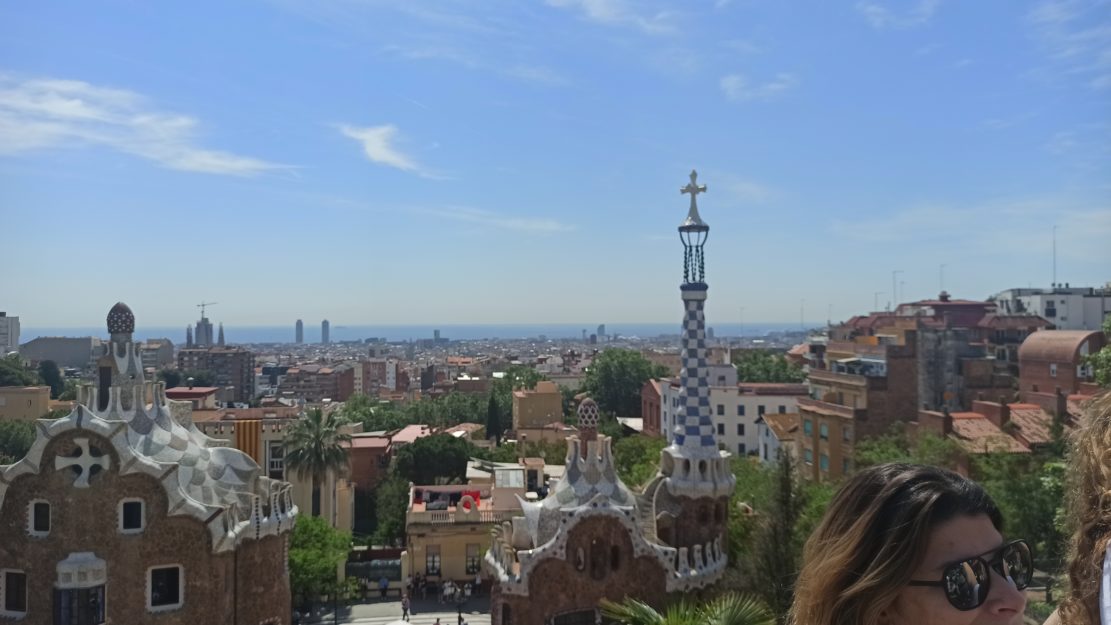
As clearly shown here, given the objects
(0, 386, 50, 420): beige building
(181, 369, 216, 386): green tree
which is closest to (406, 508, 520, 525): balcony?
(0, 386, 50, 420): beige building

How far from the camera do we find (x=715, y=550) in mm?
17734

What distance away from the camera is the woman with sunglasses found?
2.48 m

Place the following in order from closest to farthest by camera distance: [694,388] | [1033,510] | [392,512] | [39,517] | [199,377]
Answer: [39,517] → [694,388] → [1033,510] → [392,512] → [199,377]

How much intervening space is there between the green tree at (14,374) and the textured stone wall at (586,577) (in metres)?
61.3

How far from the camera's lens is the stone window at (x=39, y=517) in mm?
16844

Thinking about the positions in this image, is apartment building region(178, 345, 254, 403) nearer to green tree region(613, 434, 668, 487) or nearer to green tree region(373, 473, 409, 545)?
green tree region(373, 473, 409, 545)

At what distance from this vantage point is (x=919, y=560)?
8.19 ft

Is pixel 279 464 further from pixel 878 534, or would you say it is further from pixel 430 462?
pixel 878 534

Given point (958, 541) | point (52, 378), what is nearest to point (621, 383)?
point (52, 378)

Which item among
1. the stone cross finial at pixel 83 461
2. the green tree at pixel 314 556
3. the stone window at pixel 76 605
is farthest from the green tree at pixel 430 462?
the stone cross finial at pixel 83 461

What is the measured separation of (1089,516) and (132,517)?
59.1 feet

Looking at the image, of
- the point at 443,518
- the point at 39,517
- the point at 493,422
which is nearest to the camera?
the point at 39,517

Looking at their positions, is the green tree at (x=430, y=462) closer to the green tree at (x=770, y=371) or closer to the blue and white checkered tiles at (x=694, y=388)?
the blue and white checkered tiles at (x=694, y=388)

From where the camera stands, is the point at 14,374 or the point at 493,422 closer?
the point at 493,422
